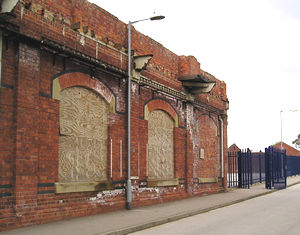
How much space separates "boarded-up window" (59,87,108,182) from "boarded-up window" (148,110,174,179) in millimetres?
3191

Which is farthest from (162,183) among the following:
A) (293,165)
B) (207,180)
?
(293,165)

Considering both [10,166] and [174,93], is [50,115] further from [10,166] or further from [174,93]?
[174,93]

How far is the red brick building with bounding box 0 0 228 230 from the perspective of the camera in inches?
386

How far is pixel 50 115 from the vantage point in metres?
11.0

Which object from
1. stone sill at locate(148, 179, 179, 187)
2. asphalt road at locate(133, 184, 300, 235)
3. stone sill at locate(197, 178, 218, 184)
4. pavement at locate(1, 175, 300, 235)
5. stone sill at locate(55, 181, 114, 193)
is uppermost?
stone sill at locate(55, 181, 114, 193)

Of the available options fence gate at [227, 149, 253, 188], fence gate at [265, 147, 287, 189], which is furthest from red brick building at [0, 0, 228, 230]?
fence gate at [265, 147, 287, 189]

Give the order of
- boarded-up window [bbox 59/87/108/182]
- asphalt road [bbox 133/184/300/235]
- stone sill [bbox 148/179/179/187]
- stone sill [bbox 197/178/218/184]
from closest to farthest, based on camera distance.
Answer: asphalt road [bbox 133/184/300/235] < boarded-up window [bbox 59/87/108/182] < stone sill [bbox 148/179/179/187] < stone sill [bbox 197/178/218/184]

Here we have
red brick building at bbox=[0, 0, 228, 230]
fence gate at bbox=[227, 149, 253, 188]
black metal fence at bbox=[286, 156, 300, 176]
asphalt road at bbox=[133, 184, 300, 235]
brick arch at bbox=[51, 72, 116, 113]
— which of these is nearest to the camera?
red brick building at bbox=[0, 0, 228, 230]

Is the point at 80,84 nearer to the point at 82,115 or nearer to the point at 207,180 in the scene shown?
the point at 82,115

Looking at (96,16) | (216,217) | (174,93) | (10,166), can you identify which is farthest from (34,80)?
(174,93)

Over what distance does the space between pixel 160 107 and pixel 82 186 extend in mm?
5944

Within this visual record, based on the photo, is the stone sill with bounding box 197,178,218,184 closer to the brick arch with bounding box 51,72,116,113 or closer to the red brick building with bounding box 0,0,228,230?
the red brick building with bounding box 0,0,228,230

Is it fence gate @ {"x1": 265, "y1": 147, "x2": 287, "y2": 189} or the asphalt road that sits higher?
fence gate @ {"x1": 265, "y1": 147, "x2": 287, "y2": 189}

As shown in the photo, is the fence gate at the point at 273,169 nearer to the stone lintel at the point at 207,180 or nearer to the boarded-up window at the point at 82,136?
the stone lintel at the point at 207,180
